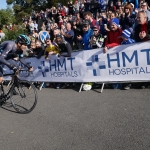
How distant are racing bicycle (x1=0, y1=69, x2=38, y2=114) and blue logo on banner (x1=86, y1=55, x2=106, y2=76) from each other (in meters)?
1.99

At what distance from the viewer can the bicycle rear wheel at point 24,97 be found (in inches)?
245

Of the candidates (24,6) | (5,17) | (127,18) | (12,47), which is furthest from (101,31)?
(24,6)

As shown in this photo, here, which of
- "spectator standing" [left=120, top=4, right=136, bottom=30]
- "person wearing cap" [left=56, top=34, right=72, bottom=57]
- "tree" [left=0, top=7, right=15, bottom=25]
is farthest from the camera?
"tree" [left=0, top=7, right=15, bottom=25]

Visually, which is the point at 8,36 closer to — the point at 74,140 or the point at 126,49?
the point at 126,49

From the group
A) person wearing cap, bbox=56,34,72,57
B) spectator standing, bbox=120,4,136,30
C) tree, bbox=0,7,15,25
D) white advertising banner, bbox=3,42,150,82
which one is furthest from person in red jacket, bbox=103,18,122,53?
tree, bbox=0,7,15,25

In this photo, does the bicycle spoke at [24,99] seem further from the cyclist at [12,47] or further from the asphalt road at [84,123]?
the cyclist at [12,47]

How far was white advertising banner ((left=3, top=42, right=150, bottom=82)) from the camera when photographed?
21.9 ft

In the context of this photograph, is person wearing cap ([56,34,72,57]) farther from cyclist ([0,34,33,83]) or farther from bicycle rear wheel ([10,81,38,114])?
bicycle rear wheel ([10,81,38,114])

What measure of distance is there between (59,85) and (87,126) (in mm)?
3579

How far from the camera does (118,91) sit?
23.2 feet

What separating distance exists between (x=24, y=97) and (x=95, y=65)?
222 cm

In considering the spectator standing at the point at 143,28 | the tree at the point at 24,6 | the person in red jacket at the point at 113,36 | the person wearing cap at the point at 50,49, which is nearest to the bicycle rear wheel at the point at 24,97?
the person wearing cap at the point at 50,49

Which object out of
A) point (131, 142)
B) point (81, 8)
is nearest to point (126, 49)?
point (131, 142)

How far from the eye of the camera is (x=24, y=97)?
6.44 meters
